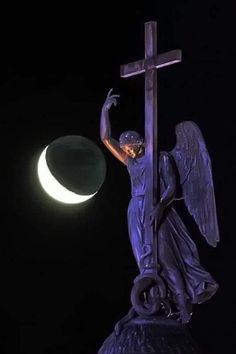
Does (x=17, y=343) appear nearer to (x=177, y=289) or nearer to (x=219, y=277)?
(x=219, y=277)

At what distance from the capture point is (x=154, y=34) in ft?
22.2

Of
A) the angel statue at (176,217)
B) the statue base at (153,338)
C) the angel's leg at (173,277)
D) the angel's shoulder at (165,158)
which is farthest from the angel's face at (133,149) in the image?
the statue base at (153,338)

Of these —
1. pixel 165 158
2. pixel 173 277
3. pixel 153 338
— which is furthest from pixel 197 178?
pixel 153 338

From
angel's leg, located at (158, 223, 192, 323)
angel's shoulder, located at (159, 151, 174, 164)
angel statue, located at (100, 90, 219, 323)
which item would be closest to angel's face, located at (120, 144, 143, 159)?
angel statue, located at (100, 90, 219, 323)

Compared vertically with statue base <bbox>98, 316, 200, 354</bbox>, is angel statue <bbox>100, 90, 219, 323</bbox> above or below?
above

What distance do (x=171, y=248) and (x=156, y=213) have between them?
8.6 inches

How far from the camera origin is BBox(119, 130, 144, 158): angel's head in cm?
656

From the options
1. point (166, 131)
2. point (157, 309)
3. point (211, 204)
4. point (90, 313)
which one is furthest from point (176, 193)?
point (90, 313)

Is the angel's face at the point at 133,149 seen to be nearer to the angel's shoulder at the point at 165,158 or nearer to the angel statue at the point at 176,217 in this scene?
the angel statue at the point at 176,217

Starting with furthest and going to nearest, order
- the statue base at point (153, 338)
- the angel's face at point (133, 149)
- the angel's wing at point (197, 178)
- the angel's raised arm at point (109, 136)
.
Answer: the angel's raised arm at point (109, 136), the angel's face at point (133, 149), the angel's wing at point (197, 178), the statue base at point (153, 338)

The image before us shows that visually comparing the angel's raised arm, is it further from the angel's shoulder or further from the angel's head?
the angel's shoulder

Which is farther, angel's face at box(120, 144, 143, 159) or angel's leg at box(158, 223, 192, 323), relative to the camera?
angel's face at box(120, 144, 143, 159)

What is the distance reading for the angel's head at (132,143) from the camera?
656cm

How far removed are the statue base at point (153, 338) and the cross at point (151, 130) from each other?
30cm
